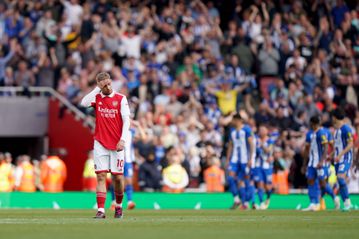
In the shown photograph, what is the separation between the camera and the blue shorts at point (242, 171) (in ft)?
91.4

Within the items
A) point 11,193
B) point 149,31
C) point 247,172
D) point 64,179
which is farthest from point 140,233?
point 149,31

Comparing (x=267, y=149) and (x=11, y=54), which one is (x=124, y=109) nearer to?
(x=267, y=149)

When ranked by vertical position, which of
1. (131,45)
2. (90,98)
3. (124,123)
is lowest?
(124,123)

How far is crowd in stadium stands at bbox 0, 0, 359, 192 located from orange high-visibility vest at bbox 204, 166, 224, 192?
9 centimetres

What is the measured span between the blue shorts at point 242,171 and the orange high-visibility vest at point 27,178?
23.2 ft

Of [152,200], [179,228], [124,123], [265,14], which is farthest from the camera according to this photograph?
[265,14]

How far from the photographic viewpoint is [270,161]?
2919 centimetres

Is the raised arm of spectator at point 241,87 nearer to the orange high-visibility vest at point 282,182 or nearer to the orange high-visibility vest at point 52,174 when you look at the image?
the orange high-visibility vest at point 282,182

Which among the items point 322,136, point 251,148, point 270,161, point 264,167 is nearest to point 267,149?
point 270,161

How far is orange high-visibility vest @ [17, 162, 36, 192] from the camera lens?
3225 centimetres

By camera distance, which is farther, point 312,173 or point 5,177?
point 5,177

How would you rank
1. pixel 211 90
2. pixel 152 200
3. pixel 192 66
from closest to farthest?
pixel 152 200 → pixel 211 90 → pixel 192 66

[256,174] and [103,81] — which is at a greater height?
[103,81]

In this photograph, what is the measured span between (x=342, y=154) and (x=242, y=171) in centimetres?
391
